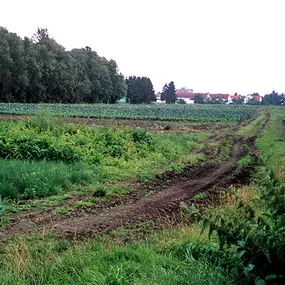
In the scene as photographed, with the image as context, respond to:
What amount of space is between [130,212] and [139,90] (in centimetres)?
10585

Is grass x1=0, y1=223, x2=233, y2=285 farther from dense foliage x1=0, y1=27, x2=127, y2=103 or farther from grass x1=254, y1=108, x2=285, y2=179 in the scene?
dense foliage x1=0, y1=27, x2=127, y2=103

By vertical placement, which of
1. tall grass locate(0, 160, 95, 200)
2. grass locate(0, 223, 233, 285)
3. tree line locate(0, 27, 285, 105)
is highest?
tree line locate(0, 27, 285, 105)

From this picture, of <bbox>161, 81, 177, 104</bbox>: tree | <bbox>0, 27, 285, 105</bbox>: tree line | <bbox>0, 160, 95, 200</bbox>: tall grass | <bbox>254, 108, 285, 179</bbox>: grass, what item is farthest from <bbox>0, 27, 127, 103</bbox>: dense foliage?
<bbox>0, 160, 95, 200</bbox>: tall grass

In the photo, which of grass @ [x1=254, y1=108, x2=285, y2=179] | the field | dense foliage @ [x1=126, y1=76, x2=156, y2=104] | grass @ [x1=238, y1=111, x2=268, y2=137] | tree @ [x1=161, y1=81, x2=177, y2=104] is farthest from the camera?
tree @ [x1=161, y1=81, x2=177, y2=104]

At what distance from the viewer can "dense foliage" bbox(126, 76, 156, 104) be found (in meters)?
111

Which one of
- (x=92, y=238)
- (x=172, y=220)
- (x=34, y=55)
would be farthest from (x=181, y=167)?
(x=34, y=55)

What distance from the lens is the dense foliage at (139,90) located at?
365 ft

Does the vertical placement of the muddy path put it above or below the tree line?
below

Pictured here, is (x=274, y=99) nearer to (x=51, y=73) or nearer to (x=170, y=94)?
(x=170, y=94)

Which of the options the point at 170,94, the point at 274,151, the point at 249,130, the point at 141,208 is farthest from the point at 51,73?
the point at 170,94

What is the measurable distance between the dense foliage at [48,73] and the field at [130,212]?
158 ft

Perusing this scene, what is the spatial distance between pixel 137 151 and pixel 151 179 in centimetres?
474

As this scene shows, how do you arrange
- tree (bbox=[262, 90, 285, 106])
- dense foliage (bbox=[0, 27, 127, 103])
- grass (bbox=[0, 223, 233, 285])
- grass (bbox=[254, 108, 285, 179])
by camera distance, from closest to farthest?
grass (bbox=[0, 223, 233, 285]) → grass (bbox=[254, 108, 285, 179]) → dense foliage (bbox=[0, 27, 127, 103]) → tree (bbox=[262, 90, 285, 106])

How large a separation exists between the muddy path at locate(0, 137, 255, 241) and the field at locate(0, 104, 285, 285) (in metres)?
0.03
